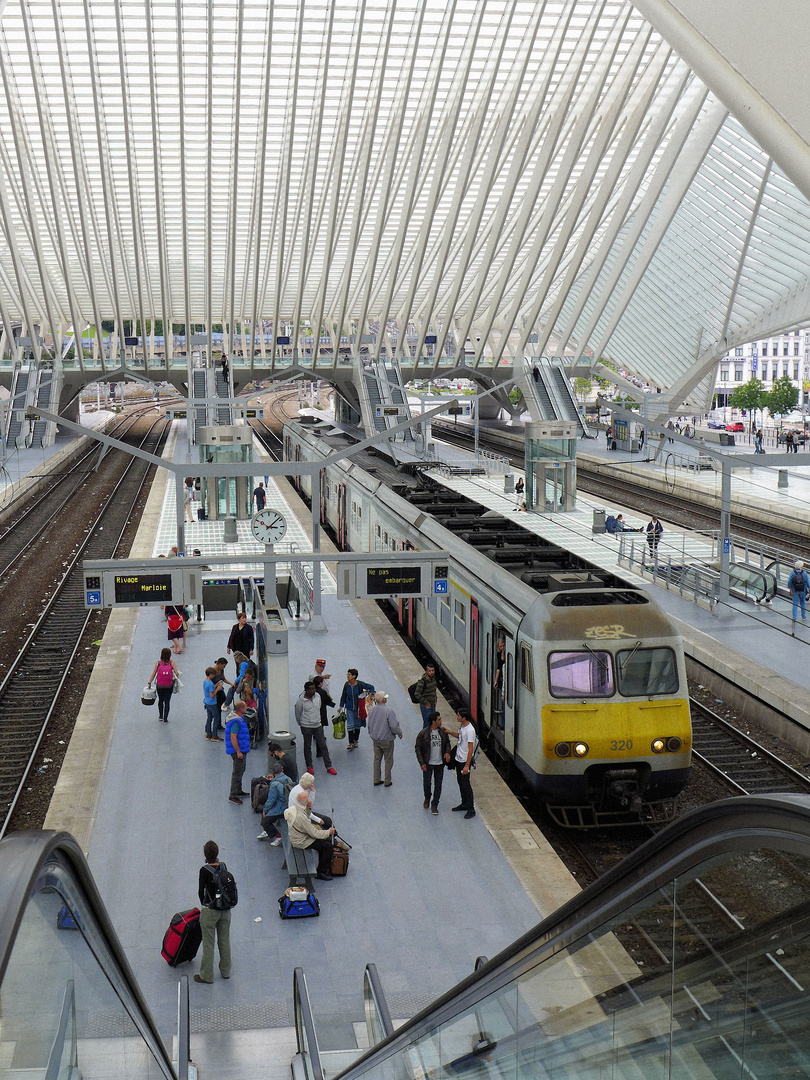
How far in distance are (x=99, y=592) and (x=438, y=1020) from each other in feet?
38.6

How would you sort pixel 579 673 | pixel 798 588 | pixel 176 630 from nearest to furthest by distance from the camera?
pixel 579 673 < pixel 176 630 < pixel 798 588

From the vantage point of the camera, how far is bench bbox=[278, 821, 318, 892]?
11.2 metres

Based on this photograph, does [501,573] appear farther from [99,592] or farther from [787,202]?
[787,202]

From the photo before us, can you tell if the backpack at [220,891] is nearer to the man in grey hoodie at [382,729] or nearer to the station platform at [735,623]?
the man in grey hoodie at [382,729]

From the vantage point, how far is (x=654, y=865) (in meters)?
3.80

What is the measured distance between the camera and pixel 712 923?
11.3 ft

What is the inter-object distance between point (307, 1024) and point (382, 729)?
649 centimetres

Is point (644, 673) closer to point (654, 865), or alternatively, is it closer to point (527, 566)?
point (527, 566)

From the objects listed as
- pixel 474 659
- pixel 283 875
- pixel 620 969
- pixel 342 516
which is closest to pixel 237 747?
pixel 283 875

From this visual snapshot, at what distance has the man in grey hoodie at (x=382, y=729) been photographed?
14.0 metres

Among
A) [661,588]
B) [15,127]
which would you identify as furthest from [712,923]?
[15,127]

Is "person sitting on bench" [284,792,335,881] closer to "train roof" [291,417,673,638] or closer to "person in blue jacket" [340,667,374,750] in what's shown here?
"train roof" [291,417,673,638]

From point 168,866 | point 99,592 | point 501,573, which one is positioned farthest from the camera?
Result: point 99,592

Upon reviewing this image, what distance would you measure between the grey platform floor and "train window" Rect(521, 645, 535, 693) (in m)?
1.72
